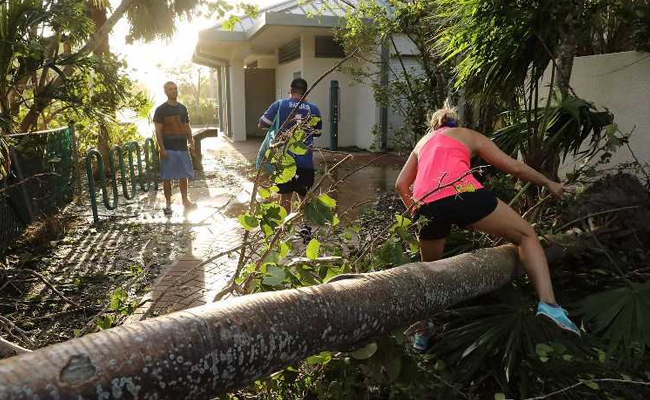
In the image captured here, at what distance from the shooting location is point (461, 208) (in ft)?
9.62

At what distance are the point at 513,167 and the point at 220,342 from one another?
2.24 m

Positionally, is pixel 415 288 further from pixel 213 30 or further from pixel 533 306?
pixel 213 30

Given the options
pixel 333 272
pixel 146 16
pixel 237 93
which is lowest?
pixel 333 272

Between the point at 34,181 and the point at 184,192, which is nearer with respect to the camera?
the point at 34,181

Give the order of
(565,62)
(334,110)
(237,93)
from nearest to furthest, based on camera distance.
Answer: (565,62) → (334,110) → (237,93)

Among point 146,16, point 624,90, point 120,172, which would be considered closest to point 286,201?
point 624,90

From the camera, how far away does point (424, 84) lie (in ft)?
26.1

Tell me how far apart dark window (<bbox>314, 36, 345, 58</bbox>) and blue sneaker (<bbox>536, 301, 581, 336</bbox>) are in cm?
1250

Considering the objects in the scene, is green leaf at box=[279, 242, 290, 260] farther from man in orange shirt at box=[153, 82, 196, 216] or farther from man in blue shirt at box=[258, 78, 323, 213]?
man in orange shirt at box=[153, 82, 196, 216]

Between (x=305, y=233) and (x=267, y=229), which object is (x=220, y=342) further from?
(x=305, y=233)

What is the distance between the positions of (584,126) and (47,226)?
18.9ft

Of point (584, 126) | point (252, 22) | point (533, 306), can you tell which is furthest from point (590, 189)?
point (252, 22)

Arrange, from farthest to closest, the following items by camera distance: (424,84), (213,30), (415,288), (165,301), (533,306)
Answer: (213,30) → (424,84) → (165,301) → (533,306) → (415,288)

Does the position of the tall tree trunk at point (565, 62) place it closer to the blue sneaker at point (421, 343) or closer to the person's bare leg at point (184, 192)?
the blue sneaker at point (421, 343)
